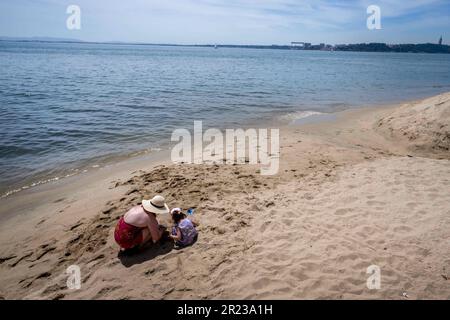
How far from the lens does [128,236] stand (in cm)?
475

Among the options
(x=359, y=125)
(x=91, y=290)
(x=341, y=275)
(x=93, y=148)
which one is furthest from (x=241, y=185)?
(x=359, y=125)

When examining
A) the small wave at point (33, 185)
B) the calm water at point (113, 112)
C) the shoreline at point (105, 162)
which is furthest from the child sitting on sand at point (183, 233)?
the calm water at point (113, 112)

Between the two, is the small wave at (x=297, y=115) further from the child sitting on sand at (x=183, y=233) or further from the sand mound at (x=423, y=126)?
the child sitting on sand at (x=183, y=233)

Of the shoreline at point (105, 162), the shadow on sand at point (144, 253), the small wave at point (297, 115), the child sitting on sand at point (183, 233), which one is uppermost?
the small wave at point (297, 115)

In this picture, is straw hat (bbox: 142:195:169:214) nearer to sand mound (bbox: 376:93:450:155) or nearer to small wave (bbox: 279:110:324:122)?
sand mound (bbox: 376:93:450:155)

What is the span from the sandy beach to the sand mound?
1.25m

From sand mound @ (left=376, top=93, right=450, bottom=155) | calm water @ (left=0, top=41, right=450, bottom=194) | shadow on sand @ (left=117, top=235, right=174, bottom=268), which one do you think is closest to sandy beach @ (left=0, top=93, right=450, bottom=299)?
shadow on sand @ (left=117, top=235, right=174, bottom=268)

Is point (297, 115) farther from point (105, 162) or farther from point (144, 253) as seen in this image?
point (144, 253)

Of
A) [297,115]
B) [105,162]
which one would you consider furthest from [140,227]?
[297,115]

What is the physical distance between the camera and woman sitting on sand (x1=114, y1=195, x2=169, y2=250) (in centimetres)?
477

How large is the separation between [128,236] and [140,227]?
23cm

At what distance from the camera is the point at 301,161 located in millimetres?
8516

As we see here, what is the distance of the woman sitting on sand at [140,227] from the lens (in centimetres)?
477

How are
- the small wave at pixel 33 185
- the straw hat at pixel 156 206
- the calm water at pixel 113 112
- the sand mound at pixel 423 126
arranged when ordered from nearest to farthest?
the straw hat at pixel 156 206, the small wave at pixel 33 185, the sand mound at pixel 423 126, the calm water at pixel 113 112
